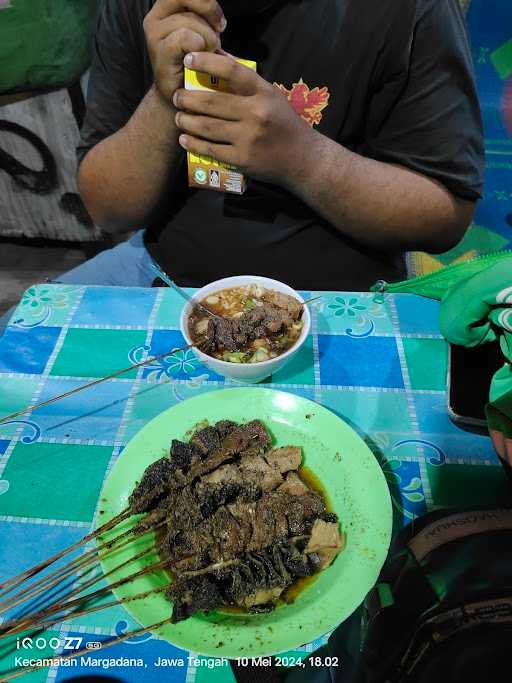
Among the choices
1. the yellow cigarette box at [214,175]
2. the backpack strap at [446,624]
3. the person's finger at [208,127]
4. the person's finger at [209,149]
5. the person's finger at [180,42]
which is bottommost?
the backpack strap at [446,624]

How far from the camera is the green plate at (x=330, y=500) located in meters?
1.10

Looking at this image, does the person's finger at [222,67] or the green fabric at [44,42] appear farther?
the green fabric at [44,42]

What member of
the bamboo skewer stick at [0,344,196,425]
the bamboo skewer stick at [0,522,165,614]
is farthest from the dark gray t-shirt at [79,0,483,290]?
the bamboo skewer stick at [0,522,165,614]

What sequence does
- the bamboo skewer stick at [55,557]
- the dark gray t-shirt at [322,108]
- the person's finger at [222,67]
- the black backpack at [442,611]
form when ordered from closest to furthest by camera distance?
the black backpack at [442,611] → the bamboo skewer stick at [55,557] → the person's finger at [222,67] → the dark gray t-shirt at [322,108]

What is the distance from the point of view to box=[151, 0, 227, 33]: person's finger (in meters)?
1.44

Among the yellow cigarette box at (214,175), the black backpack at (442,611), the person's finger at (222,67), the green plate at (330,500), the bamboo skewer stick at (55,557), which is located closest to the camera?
the black backpack at (442,611)

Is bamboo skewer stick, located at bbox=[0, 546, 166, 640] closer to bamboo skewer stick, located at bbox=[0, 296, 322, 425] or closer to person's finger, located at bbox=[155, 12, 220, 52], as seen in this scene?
bamboo skewer stick, located at bbox=[0, 296, 322, 425]

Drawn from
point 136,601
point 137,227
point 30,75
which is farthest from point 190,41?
point 30,75

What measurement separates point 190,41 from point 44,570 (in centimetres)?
157

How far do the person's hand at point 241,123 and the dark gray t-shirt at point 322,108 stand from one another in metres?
0.29

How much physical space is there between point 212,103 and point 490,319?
1115mm

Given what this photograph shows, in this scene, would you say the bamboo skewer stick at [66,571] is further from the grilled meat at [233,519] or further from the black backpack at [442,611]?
the black backpack at [442,611]

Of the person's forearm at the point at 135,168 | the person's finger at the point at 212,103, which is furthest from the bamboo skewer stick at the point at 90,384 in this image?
the person's forearm at the point at 135,168

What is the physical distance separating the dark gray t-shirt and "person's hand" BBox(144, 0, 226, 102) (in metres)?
0.44
